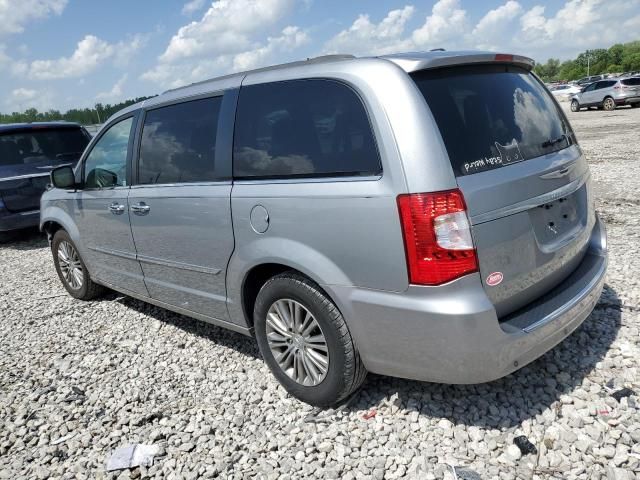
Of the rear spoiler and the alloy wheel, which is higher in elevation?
the rear spoiler

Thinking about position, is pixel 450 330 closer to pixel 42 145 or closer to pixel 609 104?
pixel 42 145

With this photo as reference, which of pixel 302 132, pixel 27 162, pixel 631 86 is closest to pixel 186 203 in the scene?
pixel 302 132

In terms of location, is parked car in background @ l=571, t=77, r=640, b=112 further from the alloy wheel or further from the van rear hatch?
the van rear hatch

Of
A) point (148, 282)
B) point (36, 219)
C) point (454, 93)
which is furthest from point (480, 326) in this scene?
point (36, 219)

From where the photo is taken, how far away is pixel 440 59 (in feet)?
8.14

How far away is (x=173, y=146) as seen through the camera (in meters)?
3.54

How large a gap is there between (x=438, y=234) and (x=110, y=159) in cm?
309

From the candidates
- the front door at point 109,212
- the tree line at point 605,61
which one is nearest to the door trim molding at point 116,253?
the front door at point 109,212

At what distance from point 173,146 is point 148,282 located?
112 centimetres

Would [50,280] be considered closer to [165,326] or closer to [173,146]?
[165,326]

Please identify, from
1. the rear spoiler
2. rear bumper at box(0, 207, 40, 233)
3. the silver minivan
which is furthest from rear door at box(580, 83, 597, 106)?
the rear spoiler

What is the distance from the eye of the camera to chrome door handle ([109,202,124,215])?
13.1ft

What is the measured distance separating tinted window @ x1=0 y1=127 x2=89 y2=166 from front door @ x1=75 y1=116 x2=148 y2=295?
401cm

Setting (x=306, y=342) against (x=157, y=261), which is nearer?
(x=306, y=342)
